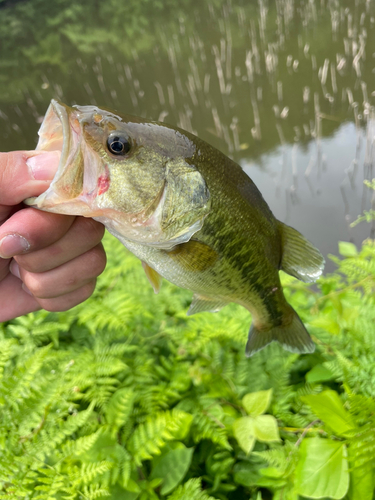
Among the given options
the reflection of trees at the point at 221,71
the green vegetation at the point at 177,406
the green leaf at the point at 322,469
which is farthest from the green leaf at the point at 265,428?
the reflection of trees at the point at 221,71

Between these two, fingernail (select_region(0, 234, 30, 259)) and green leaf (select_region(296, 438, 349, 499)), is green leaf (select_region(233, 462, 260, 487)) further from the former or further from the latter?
fingernail (select_region(0, 234, 30, 259))

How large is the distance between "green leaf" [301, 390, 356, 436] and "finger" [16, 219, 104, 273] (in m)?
1.20

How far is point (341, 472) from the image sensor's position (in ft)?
5.04

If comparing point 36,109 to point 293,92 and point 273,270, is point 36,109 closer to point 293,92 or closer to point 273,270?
point 293,92

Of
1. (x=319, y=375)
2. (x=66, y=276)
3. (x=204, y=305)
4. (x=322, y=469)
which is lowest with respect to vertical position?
(x=319, y=375)

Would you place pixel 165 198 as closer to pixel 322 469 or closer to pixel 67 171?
pixel 67 171

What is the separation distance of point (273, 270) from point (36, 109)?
9261mm

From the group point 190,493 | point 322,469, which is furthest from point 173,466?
point 322,469

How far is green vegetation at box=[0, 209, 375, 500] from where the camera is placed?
4.98 feet

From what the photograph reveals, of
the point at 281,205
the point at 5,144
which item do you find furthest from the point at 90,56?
the point at 281,205

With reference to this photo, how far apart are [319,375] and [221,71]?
7.73 metres

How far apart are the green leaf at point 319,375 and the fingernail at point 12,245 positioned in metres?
1.70

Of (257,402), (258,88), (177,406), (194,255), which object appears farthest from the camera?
(258,88)

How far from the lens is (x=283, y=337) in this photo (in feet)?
5.67
